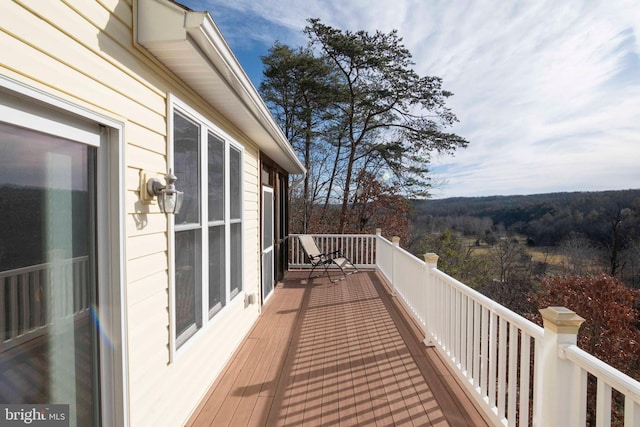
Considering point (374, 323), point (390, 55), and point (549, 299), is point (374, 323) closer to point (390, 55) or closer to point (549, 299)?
point (549, 299)

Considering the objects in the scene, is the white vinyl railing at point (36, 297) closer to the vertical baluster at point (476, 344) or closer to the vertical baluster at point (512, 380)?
the vertical baluster at point (512, 380)

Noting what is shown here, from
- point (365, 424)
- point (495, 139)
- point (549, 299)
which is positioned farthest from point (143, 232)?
point (495, 139)

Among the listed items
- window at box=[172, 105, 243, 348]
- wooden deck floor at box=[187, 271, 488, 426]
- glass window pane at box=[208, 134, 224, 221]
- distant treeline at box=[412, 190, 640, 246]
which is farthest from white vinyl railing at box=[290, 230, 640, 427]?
distant treeline at box=[412, 190, 640, 246]

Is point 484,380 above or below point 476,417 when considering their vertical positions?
above

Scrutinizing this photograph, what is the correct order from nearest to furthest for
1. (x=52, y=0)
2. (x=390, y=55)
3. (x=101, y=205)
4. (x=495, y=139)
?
(x=52, y=0), (x=101, y=205), (x=390, y=55), (x=495, y=139)

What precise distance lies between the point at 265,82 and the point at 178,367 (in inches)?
507

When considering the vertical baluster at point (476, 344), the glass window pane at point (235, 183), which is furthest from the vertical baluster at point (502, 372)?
the glass window pane at point (235, 183)

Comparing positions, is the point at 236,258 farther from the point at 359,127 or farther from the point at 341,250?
the point at 359,127

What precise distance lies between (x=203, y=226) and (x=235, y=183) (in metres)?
1.09

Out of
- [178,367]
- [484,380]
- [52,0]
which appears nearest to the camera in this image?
[52,0]

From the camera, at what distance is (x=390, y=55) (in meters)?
12.7

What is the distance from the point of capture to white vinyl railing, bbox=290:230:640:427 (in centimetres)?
140

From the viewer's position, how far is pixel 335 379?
9.80 feet

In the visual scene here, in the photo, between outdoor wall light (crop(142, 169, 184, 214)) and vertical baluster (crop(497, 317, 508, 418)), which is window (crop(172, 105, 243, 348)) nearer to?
outdoor wall light (crop(142, 169, 184, 214))
